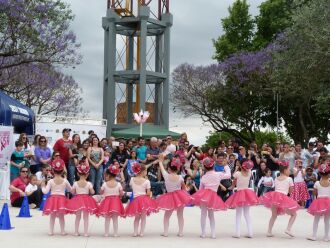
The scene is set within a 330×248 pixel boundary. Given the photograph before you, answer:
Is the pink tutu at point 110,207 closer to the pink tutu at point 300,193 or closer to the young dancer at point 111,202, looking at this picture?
the young dancer at point 111,202

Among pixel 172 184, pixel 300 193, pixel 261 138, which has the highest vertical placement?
pixel 261 138

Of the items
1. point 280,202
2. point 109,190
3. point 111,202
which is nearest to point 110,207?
point 111,202

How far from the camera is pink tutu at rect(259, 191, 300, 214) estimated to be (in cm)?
1048

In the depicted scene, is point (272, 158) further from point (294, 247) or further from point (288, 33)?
point (288, 33)

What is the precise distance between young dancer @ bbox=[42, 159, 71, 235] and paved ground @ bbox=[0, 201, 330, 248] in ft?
1.01

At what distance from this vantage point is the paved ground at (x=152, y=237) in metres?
9.55

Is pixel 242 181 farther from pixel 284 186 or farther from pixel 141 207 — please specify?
pixel 141 207

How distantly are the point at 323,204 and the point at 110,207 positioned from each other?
383cm

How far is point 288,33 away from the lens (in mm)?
27250

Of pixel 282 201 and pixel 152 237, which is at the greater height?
pixel 282 201

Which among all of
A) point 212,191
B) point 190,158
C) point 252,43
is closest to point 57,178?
point 212,191

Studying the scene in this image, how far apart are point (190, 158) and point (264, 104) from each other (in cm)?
2715

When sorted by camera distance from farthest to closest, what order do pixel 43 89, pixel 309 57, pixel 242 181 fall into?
pixel 43 89
pixel 309 57
pixel 242 181

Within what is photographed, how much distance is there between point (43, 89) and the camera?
40.4 meters
